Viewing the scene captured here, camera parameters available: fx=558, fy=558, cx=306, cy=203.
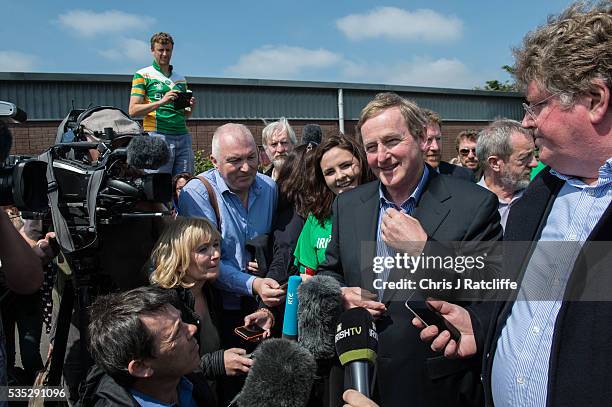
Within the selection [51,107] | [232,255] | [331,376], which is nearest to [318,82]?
[51,107]

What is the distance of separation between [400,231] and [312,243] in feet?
3.69

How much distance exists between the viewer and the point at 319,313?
2289mm

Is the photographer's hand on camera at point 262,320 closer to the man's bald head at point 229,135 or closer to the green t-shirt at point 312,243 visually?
the green t-shirt at point 312,243

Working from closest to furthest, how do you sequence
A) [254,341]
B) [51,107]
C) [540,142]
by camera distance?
[540,142] < [254,341] < [51,107]

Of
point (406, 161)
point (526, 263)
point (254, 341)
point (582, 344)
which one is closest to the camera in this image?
point (582, 344)

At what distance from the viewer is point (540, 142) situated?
166 cm

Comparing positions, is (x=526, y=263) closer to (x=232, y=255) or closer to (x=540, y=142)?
(x=540, y=142)

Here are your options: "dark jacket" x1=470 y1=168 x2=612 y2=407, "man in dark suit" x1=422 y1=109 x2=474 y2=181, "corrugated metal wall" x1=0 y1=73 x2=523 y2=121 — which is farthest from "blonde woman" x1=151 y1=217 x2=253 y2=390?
"corrugated metal wall" x1=0 y1=73 x2=523 y2=121

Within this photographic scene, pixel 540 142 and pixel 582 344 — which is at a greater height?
pixel 540 142

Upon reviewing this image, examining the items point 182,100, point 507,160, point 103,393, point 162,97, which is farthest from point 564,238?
point 162,97

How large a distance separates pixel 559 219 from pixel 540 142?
0.87 ft

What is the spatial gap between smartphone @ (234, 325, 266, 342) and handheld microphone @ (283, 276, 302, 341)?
0.57m

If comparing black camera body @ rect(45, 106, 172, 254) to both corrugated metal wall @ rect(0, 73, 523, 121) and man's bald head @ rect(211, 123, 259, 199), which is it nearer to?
man's bald head @ rect(211, 123, 259, 199)

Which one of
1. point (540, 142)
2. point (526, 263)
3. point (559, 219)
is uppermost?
point (540, 142)
